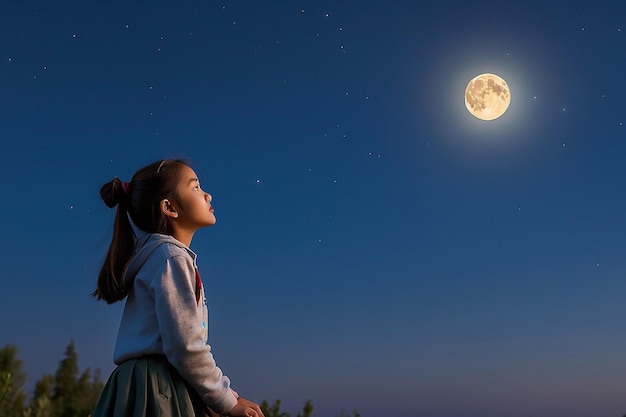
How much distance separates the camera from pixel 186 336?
8.23 feet

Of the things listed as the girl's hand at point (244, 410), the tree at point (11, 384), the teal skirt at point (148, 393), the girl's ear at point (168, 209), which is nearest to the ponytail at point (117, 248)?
the girl's ear at point (168, 209)

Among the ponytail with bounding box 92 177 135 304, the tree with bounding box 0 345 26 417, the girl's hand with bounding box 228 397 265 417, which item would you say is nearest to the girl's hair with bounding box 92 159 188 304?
the ponytail with bounding box 92 177 135 304

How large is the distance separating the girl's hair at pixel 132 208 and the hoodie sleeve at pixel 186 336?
31cm

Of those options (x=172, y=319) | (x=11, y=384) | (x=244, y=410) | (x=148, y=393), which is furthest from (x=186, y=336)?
(x=11, y=384)

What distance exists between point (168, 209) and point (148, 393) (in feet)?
2.59

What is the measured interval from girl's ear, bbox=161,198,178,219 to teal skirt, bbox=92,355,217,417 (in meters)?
0.61

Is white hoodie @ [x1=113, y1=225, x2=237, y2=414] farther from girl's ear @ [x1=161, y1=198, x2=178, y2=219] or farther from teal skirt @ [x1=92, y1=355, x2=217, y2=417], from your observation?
girl's ear @ [x1=161, y1=198, x2=178, y2=219]

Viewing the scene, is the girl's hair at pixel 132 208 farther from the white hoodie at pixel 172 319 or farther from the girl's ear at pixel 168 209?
the white hoodie at pixel 172 319

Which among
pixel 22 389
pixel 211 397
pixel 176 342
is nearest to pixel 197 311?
pixel 176 342

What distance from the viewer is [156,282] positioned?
259cm

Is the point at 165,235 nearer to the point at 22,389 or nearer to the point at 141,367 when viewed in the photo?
the point at 141,367

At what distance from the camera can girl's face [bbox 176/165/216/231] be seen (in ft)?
9.68

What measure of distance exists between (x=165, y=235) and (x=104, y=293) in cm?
35

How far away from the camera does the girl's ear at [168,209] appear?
2.90 metres
